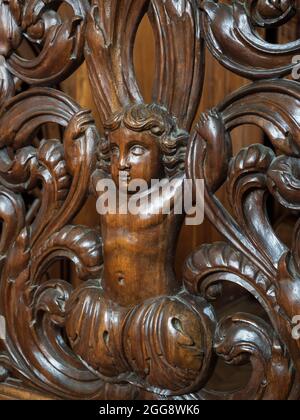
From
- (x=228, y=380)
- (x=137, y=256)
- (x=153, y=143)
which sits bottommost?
(x=228, y=380)

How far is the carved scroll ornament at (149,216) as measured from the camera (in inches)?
29.1

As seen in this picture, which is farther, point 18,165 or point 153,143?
point 18,165

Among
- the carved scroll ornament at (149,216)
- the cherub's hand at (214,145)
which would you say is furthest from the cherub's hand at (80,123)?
the cherub's hand at (214,145)

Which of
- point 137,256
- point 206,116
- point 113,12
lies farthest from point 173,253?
point 113,12

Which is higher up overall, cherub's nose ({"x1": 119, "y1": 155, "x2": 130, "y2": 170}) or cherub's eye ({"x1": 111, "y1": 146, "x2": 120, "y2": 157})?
cherub's eye ({"x1": 111, "y1": 146, "x2": 120, "y2": 157})

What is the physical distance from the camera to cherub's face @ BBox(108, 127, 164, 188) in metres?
0.77

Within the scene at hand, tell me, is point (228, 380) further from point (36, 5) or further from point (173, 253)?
point (36, 5)

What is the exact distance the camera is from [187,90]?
78cm

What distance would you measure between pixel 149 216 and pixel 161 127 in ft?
0.32

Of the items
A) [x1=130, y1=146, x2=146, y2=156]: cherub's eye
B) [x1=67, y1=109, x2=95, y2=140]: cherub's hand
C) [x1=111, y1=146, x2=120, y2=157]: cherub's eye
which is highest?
[x1=67, y1=109, x2=95, y2=140]: cherub's hand

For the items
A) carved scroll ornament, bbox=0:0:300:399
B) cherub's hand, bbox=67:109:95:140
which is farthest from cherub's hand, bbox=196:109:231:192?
cherub's hand, bbox=67:109:95:140

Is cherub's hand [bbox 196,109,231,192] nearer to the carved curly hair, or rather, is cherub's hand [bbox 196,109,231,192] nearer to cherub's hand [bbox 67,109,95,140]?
the carved curly hair

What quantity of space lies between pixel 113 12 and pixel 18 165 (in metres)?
0.22

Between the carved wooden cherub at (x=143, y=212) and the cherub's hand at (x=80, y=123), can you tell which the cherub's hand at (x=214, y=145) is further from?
the cherub's hand at (x=80, y=123)
